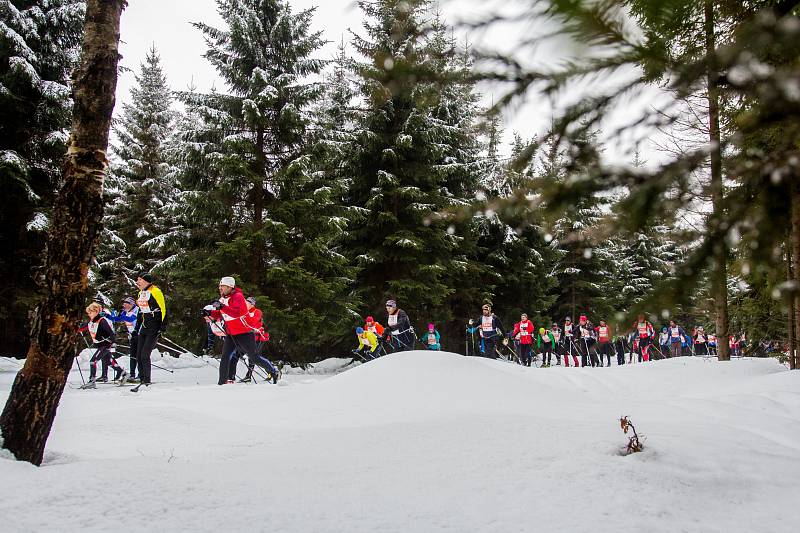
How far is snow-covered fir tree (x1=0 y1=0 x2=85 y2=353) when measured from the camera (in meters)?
12.9

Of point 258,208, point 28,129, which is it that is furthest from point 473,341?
point 28,129

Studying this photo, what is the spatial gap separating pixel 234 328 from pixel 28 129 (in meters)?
8.99

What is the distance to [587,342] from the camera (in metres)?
21.2

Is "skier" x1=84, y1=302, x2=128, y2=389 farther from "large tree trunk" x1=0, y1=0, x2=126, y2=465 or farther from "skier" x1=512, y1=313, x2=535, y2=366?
"skier" x1=512, y1=313, x2=535, y2=366

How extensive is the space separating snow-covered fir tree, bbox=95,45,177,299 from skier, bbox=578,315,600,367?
16625 millimetres

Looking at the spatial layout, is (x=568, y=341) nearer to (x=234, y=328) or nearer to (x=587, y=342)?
(x=587, y=342)

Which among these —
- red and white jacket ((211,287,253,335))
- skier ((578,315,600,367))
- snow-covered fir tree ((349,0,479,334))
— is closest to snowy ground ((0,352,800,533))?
red and white jacket ((211,287,253,335))

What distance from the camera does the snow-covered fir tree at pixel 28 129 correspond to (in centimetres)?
1295

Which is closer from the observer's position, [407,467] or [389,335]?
[407,467]

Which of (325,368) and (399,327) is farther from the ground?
(399,327)

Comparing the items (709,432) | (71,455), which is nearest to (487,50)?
(71,455)

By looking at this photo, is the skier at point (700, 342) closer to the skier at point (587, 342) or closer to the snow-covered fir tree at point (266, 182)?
the skier at point (587, 342)

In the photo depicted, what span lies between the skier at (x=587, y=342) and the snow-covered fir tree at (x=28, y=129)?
1792 cm

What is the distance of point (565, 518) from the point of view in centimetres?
307
